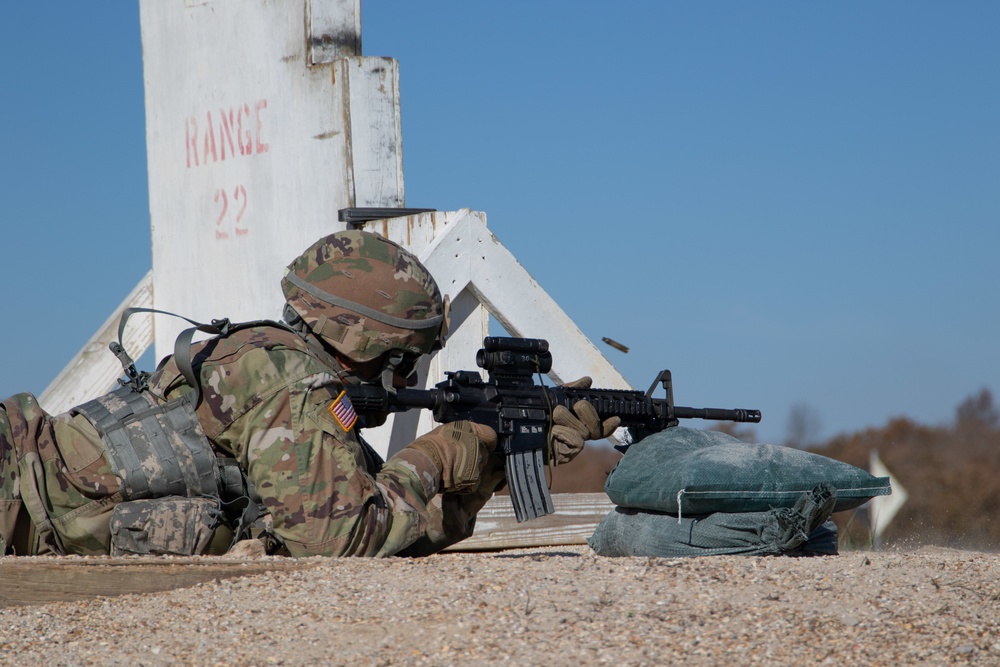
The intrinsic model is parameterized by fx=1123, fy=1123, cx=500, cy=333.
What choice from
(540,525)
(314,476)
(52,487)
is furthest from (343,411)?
(540,525)

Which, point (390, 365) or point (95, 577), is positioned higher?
point (390, 365)

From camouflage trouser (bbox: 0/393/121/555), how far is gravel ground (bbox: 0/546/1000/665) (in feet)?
2.89

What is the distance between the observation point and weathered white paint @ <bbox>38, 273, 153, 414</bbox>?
6.06 metres

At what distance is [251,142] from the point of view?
17.5ft

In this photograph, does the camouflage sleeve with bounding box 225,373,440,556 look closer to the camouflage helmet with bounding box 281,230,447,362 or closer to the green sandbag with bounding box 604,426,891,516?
the camouflage helmet with bounding box 281,230,447,362

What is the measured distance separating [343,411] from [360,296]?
418 millimetres

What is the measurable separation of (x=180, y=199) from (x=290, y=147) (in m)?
0.96

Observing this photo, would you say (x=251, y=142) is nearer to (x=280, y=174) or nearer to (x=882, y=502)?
(x=280, y=174)

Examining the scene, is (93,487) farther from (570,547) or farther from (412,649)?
(570,547)

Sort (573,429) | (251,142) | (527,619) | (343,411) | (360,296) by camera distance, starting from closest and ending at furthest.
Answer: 1. (527,619)
2. (343,411)
3. (360,296)
4. (573,429)
5. (251,142)

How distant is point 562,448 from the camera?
4.08 meters

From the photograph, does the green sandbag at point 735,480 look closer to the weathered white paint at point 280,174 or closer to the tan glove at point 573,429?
the tan glove at point 573,429

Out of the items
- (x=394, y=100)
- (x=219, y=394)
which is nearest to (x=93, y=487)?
(x=219, y=394)

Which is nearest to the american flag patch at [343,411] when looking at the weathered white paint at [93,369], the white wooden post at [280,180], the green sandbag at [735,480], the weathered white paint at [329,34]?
the green sandbag at [735,480]
